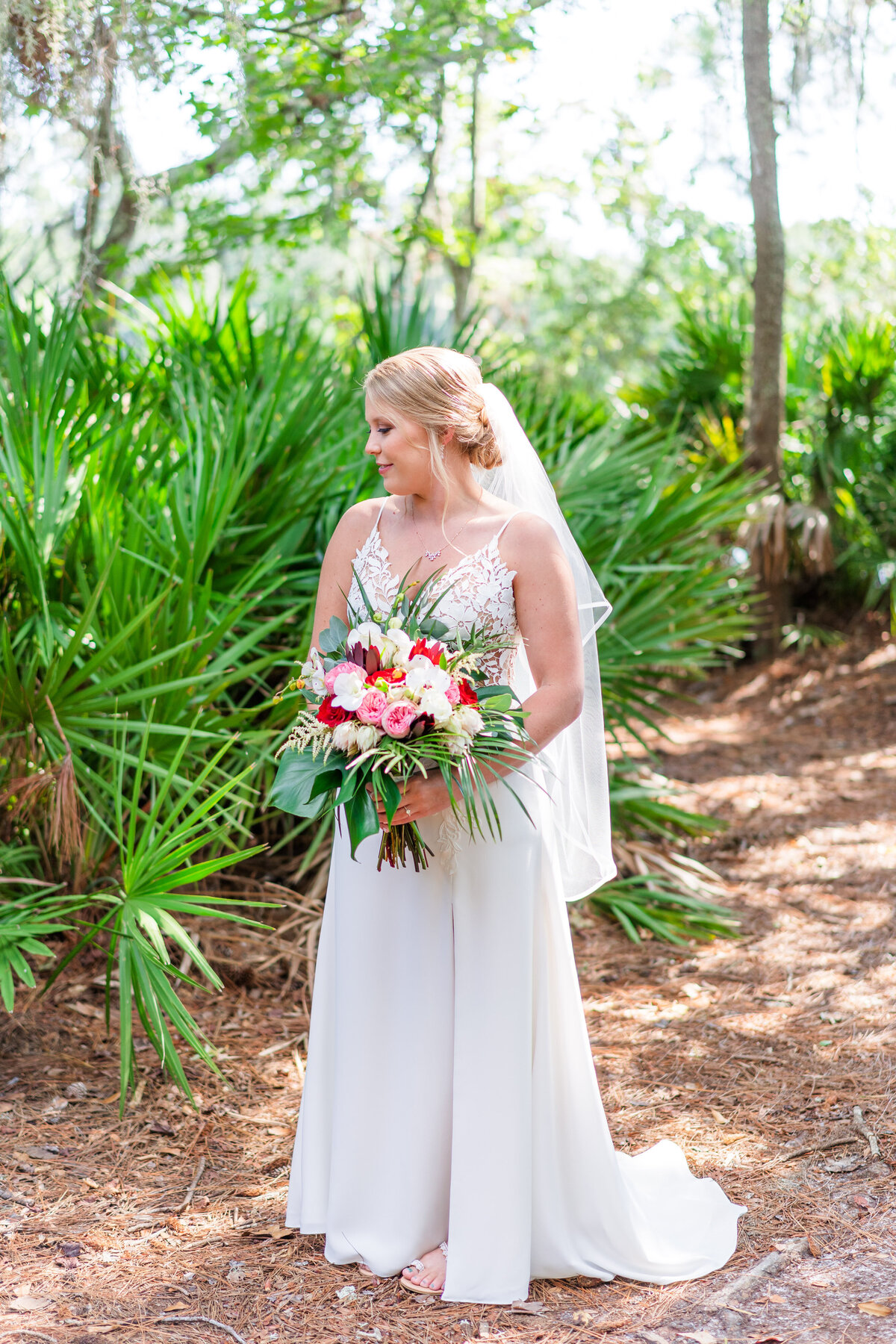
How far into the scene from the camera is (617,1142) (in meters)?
3.40

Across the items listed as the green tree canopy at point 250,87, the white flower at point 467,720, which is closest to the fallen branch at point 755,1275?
the white flower at point 467,720

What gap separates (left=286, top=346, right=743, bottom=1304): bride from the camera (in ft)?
8.61

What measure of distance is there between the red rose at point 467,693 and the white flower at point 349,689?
0.66 ft

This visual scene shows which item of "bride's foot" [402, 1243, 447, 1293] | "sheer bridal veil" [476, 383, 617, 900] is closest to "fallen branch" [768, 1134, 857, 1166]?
"sheer bridal veil" [476, 383, 617, 900]

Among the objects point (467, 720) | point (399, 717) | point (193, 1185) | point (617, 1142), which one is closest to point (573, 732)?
point (467, 720)

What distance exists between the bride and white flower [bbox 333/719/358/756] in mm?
306

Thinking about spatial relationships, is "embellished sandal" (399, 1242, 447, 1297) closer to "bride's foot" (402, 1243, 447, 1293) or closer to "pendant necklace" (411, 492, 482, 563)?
"bride's foot" (402, 1243, 447, 1293)

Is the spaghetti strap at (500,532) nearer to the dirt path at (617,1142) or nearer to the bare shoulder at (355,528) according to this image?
the bare shoulder at (355,528)

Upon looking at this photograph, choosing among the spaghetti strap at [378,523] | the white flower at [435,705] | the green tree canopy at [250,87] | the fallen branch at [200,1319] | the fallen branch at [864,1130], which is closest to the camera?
the white flower at [435,705]

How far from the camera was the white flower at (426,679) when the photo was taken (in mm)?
2271

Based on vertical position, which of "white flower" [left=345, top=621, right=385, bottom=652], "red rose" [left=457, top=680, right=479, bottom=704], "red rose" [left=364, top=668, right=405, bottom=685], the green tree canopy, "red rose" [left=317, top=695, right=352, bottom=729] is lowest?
"red rose" [left=317, top=695, right=352, bottom=729]

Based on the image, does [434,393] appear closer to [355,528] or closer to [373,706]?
[355,528]

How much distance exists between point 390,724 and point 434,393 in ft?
2.74

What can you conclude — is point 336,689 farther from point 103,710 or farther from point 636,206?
point 636,206
